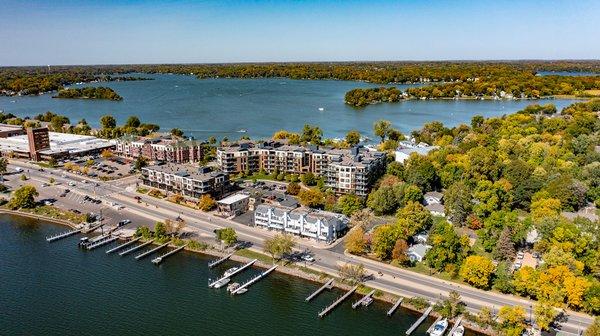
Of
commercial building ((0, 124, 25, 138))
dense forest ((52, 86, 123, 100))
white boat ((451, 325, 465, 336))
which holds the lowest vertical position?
white boat ((451, 325, 465, 336))

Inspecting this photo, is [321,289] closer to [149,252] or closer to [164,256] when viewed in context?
[164,256]


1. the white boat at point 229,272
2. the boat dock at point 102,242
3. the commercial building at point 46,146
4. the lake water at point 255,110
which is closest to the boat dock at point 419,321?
the white boat at point 229,272

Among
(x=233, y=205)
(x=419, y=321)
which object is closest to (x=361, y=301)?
(x=419, y=321)

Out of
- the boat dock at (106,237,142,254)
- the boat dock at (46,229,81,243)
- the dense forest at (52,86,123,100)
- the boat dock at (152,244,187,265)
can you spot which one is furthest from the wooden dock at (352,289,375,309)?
the dense forest at (52,86,123,100)

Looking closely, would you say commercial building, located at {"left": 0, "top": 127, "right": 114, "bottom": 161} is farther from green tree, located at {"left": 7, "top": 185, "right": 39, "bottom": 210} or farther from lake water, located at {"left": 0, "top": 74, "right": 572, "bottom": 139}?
green tree, located at {"left": 7, "top": 185, "right": 39, "bottom": 210}

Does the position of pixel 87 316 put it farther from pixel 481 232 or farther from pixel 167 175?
pixel 481 232
